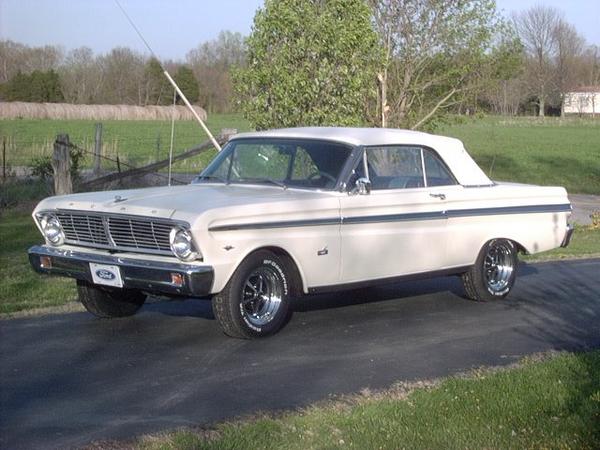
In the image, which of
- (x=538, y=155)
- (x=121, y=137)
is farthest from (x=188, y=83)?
(x=538, y=155)

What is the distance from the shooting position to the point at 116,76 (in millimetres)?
26531

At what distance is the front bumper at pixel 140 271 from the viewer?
783 centimetres

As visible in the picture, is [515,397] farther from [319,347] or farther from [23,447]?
[23,447]

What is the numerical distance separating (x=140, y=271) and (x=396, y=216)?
2.52 metres

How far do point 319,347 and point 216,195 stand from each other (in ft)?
4.99

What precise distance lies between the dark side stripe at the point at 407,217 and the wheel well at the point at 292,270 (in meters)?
0.22

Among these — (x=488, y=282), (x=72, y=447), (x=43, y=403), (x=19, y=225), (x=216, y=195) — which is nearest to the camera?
(x=72, y=447)

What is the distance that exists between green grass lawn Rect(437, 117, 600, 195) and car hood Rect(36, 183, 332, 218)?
613 inches

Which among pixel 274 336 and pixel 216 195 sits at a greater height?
pixel 216 195

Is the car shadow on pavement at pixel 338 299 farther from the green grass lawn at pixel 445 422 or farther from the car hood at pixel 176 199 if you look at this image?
the green grass lawn at pixel 445 422

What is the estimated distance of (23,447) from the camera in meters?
5.59

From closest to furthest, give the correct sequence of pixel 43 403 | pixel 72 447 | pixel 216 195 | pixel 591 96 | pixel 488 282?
pixel 72 447
pixel 43 403
pixel 216 195
pixel 488 282
pixel 591 96

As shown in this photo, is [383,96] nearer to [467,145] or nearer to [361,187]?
[361,187]

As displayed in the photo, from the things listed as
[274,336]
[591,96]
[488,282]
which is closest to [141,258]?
[274,336]
